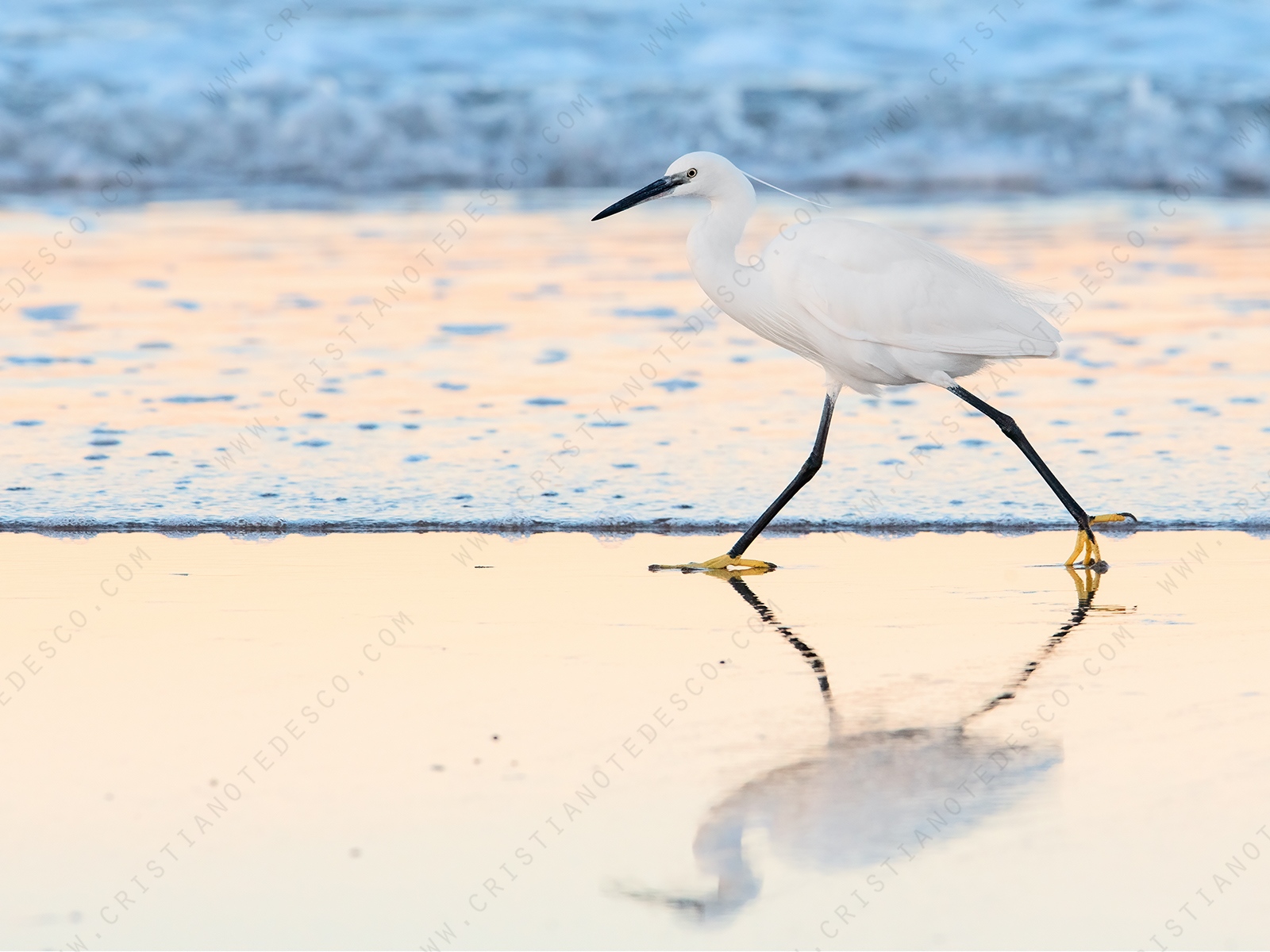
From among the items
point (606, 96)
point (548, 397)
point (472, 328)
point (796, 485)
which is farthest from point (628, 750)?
point (606, 96)

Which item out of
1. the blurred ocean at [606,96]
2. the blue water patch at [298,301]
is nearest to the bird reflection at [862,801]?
the blue water patch at [298,301]

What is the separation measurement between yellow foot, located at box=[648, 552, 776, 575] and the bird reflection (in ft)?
5.26

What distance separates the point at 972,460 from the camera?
747 centimetres

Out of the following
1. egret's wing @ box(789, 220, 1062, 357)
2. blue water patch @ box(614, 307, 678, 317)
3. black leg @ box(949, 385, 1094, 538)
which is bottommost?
blue water patch @ box(614, 307, 678, 317)

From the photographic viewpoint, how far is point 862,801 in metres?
3.71

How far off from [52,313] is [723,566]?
583cm

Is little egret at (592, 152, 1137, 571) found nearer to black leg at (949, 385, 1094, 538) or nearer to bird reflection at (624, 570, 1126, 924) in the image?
black leg at (949, 385, 1094, 538)

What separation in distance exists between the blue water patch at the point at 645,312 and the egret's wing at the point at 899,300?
3982 millimetres

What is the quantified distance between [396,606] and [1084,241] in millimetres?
9132

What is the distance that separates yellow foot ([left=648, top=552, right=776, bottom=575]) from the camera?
19.5ft

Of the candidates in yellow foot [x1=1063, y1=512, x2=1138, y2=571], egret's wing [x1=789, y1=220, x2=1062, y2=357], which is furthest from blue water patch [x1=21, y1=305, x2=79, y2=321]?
yellow foot [x1=1063, y1=512, x2=1138, y2=571]

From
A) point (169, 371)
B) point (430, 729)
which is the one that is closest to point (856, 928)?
point (430, 729)

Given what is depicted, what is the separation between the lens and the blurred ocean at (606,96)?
19.8 metres

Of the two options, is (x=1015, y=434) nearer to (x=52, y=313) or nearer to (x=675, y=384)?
(x=675, y=384)
